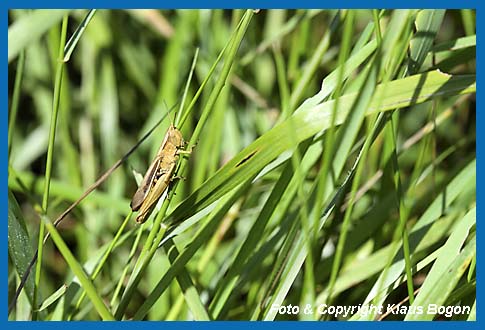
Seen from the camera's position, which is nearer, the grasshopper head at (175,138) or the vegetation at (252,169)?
the vegetation at (252,169)

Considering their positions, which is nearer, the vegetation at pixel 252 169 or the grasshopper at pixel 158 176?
the vegetation at pixel 252 169

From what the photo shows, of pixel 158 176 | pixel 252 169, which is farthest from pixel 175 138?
pixel 252 169

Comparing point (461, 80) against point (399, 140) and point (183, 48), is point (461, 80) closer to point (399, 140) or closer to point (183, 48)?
point (399, 140)

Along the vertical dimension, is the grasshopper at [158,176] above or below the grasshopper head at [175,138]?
below

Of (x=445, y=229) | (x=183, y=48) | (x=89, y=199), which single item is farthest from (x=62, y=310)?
(x=183, y=48)

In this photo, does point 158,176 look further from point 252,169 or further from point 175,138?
point 252,169
